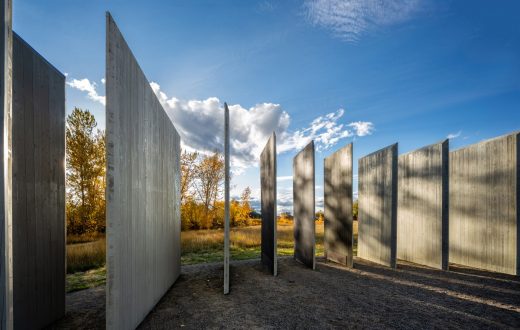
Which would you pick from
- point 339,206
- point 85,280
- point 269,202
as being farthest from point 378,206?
point 85,280

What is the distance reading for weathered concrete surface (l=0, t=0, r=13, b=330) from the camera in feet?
6.40

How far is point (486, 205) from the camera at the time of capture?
7.18 metres

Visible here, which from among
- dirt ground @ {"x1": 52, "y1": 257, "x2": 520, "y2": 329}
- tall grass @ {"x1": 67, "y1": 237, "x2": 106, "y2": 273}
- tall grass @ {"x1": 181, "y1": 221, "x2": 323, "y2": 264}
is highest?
dirt ground @ {"x1": 52, "y1": 257, "x2": 520, "y2": 329}

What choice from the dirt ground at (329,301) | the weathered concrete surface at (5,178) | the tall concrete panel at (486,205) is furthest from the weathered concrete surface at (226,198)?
the tall concrete panel at (486,205)

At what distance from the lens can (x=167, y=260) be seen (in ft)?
17.8

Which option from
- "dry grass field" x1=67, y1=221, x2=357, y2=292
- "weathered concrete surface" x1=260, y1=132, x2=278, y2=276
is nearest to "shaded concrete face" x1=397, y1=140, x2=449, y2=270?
"dry grass field" x1=67, y1=221, x2=357, y2=292

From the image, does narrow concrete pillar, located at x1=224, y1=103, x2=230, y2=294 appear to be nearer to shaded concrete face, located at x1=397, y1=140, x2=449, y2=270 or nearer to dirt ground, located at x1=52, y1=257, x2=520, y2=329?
dirt ground, located at x1=52, y1=257, x2=520, y2=329

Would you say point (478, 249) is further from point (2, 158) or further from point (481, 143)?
point (2, 158)

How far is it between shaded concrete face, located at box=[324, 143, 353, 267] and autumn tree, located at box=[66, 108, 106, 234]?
11559mm

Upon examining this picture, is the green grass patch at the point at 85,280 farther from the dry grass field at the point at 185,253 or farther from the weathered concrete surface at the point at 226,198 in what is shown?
the weathered concrete surface at the point at 226,198

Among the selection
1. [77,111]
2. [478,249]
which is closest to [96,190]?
[77,111]

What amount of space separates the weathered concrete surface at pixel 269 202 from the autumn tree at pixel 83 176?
389 inches

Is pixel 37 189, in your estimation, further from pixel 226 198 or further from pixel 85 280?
pixel 85 280

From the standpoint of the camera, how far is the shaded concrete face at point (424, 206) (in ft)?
23.3
